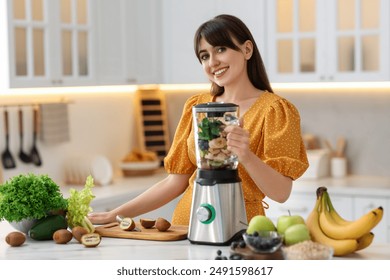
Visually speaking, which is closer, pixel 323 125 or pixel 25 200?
pixel 25 200

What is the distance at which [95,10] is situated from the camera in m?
4.58

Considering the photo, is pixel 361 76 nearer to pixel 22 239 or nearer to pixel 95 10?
pixel 95 10

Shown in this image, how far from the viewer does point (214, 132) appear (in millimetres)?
2117

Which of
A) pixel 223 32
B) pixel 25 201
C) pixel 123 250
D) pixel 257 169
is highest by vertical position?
pixel 223 32

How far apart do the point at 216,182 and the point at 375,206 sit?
2330mm

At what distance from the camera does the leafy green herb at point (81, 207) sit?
236 centimetres

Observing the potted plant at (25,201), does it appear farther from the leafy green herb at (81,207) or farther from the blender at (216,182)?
the blender at (216,182)

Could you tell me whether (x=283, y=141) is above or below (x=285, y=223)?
above

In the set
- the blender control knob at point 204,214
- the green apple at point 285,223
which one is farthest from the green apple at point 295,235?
the blender control knob at point 204,214

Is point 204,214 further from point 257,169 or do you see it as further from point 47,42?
point 47,42

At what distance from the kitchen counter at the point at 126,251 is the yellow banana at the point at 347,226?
0.06 meters

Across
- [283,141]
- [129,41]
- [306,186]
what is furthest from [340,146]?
[283,141]

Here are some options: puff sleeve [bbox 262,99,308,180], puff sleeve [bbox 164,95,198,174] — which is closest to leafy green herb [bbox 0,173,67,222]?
puff sleeve [bbox 164,95,198,174]
